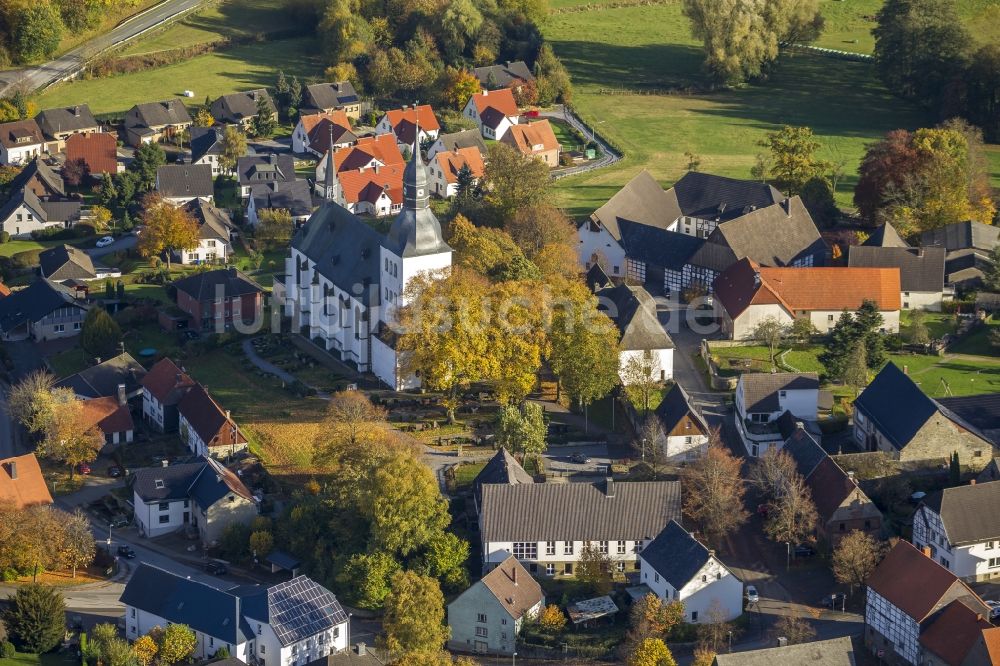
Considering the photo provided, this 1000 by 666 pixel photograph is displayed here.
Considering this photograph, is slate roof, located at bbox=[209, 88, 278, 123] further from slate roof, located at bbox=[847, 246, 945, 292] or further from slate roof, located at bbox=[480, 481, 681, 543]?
slate roof, located at bbox=[480, 481, 681, 543]

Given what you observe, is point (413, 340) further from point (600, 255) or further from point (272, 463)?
point (600, 255)

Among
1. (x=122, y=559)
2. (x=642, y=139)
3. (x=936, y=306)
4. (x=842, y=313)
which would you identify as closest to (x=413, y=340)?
(x=122, y=559)

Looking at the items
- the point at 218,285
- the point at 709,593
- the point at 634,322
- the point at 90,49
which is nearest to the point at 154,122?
the point at 90,49

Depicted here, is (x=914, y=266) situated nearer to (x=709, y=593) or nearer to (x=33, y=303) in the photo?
(x=709, y=593)

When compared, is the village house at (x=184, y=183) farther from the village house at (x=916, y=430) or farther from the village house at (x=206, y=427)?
the village house at (x=916, y=430)

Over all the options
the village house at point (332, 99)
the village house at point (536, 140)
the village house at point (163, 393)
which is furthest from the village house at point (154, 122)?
the village house at point (163, 393)

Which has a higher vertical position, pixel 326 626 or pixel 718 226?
pixel 718 226
